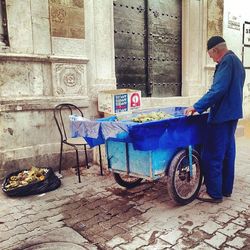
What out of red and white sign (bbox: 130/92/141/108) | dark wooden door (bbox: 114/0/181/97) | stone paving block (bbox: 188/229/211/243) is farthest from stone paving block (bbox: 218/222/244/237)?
dark wooden door (bbox: 114/0/181/97)

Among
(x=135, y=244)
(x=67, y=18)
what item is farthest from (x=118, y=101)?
(x=135, y=244)

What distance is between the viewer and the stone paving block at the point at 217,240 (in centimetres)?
273

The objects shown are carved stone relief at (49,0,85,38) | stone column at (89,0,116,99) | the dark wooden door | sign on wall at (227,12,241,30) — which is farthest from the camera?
sign on wall at (227,12,241,30)

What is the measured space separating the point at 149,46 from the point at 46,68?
9.08 feet

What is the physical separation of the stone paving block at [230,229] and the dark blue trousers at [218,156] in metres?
0.59

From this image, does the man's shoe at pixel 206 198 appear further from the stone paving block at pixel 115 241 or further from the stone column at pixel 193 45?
the stone column at pixel 193 45

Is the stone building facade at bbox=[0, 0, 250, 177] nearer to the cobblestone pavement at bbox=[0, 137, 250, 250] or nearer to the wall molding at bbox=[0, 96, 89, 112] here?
the wall molding at bbox=[0, 96, 89, 112]

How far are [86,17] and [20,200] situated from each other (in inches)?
136

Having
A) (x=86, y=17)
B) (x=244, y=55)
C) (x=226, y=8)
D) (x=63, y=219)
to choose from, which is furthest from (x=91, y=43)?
(x=244, y=55)

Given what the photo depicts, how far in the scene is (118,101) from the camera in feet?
16.4

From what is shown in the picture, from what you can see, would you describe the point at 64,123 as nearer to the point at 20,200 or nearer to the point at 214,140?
the point at 20,200

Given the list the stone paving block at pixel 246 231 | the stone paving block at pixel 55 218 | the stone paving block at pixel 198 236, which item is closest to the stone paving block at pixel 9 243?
the stone paving block at pixel 55 218

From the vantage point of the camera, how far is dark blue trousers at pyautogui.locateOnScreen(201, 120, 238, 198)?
355 centimetres

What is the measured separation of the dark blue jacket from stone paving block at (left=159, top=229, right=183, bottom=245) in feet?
4.63
